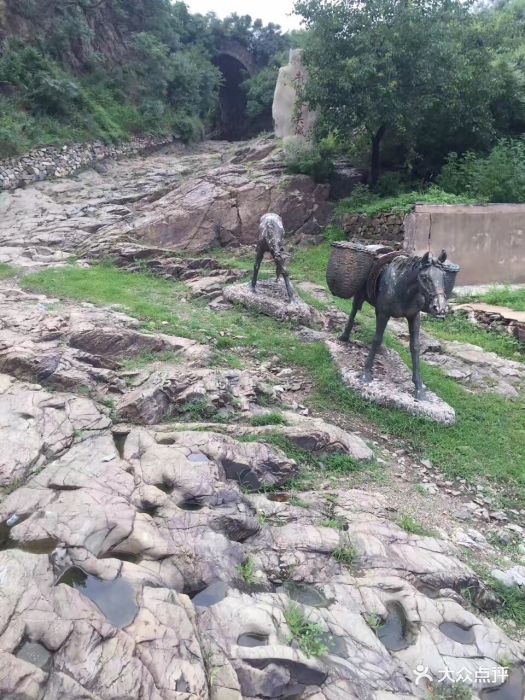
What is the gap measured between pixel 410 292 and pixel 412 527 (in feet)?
10.3

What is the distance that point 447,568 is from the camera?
475 cm

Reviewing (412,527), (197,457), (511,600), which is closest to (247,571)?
(197,457)

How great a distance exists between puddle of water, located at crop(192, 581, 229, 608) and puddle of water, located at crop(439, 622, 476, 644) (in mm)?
1663

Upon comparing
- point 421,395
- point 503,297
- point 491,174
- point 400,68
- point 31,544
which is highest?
point 400,68

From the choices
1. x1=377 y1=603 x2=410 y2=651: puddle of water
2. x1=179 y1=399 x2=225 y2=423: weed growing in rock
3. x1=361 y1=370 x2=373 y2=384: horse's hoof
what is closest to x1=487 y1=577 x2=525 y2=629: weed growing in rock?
x1=377 y1=603 x2=410 y2=651: puddle of water

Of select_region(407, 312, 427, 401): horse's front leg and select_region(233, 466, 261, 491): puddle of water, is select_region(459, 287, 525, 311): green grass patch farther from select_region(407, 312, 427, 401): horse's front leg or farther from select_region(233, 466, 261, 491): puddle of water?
select_region(233, 466, 261, 491): puddle of water

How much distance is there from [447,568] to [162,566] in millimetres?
2428

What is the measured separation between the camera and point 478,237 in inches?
520

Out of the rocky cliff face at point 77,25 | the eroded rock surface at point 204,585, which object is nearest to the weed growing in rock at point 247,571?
the eroded rock surface at point 204,585

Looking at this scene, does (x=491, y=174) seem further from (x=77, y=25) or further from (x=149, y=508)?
(x=77, y=25)

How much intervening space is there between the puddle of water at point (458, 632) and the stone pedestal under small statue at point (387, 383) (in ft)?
11.3

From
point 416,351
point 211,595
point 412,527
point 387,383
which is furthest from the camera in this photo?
point 387,383

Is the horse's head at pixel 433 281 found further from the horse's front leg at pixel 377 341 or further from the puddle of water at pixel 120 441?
the puddle of water at pixel 120 441

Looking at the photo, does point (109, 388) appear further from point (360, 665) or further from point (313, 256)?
point (313, 256)
